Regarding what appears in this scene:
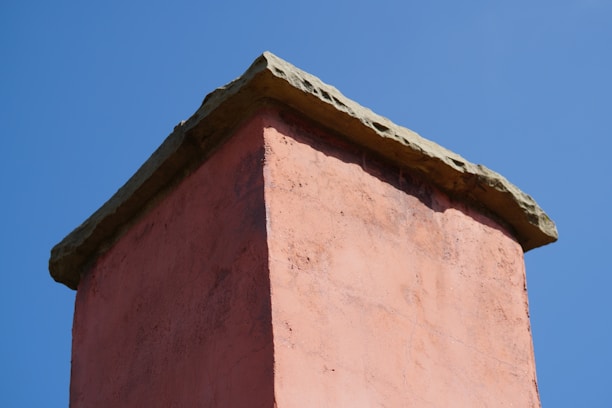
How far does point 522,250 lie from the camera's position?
15.8 feet

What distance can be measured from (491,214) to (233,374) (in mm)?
1373

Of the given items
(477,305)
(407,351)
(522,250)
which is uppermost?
(522,250)

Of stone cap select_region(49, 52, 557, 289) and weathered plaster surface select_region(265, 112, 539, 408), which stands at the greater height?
stone cap select_region(49, 52, 557, 289)

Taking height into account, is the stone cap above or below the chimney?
above

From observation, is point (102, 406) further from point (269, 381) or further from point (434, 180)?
point (434, 180)

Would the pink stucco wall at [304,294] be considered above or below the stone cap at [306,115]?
Result: below

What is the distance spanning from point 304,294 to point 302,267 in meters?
0.09

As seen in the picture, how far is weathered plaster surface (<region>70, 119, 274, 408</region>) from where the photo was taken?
12.6 ft

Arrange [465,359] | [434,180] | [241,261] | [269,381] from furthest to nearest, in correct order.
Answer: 1. [434,180]
2. [465,359]
3. [241,261]
4. [269,381]

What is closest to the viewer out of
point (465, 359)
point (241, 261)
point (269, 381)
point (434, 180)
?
point (269, 381)

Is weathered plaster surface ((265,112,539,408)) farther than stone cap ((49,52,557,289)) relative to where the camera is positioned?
No

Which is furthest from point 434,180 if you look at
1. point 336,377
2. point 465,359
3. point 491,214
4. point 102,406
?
point 102,406

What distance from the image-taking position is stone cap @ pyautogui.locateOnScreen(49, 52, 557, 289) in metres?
4.19

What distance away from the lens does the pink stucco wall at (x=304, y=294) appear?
12.5 ft
